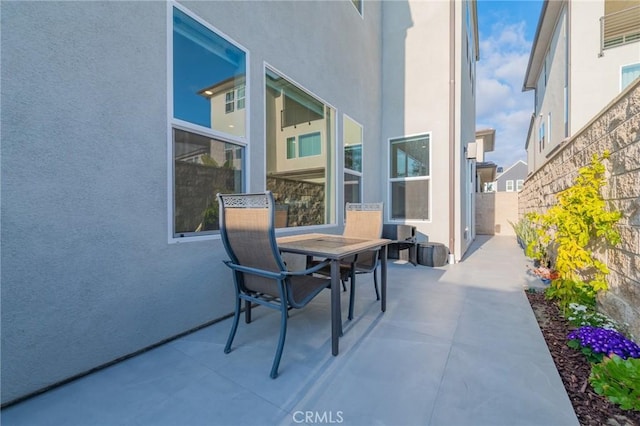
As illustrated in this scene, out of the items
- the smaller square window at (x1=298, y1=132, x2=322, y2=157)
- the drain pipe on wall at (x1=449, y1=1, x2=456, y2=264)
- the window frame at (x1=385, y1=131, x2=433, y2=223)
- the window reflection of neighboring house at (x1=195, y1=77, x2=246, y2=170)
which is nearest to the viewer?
the window reflection of neighboring house at (x1=195, y1=77, x2=246, y2=170)

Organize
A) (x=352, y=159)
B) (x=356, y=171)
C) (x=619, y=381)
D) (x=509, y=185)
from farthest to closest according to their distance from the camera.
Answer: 1. (x=509, y=185)
2. (x=356, y=171)
3. (x=352, y=159)
4. (x=619, y=381)

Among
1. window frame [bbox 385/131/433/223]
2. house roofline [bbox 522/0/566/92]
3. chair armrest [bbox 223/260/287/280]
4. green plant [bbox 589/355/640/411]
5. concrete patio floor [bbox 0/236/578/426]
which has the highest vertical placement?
house roofline [bbox 522/0/566/92]

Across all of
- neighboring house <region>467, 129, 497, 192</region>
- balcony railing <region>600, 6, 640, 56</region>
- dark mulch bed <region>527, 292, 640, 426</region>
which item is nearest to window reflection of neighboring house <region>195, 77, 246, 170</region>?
dark mulch bed <region>527, 292, 640, 426</region>

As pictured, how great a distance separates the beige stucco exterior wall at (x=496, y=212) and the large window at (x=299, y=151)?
9.36 metres

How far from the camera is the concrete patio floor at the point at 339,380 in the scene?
1.50 metres

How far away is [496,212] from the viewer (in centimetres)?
1139

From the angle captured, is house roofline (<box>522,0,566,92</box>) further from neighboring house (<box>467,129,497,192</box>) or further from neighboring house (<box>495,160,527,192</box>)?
neighboring house (<box>495,160,527,192</box>)

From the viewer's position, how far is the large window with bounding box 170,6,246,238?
8.05 feet

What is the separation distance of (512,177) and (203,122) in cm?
3230

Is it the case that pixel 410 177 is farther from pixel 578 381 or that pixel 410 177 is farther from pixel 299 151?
pixel 578 381

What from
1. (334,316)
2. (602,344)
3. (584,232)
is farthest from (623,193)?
(334,316)

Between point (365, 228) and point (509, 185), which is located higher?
point (509, 185)

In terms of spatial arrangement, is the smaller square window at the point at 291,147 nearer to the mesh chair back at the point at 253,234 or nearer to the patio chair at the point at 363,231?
the patio chair at the point at 363,231

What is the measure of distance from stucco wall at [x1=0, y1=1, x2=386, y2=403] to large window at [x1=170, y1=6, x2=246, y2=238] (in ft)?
0.46
